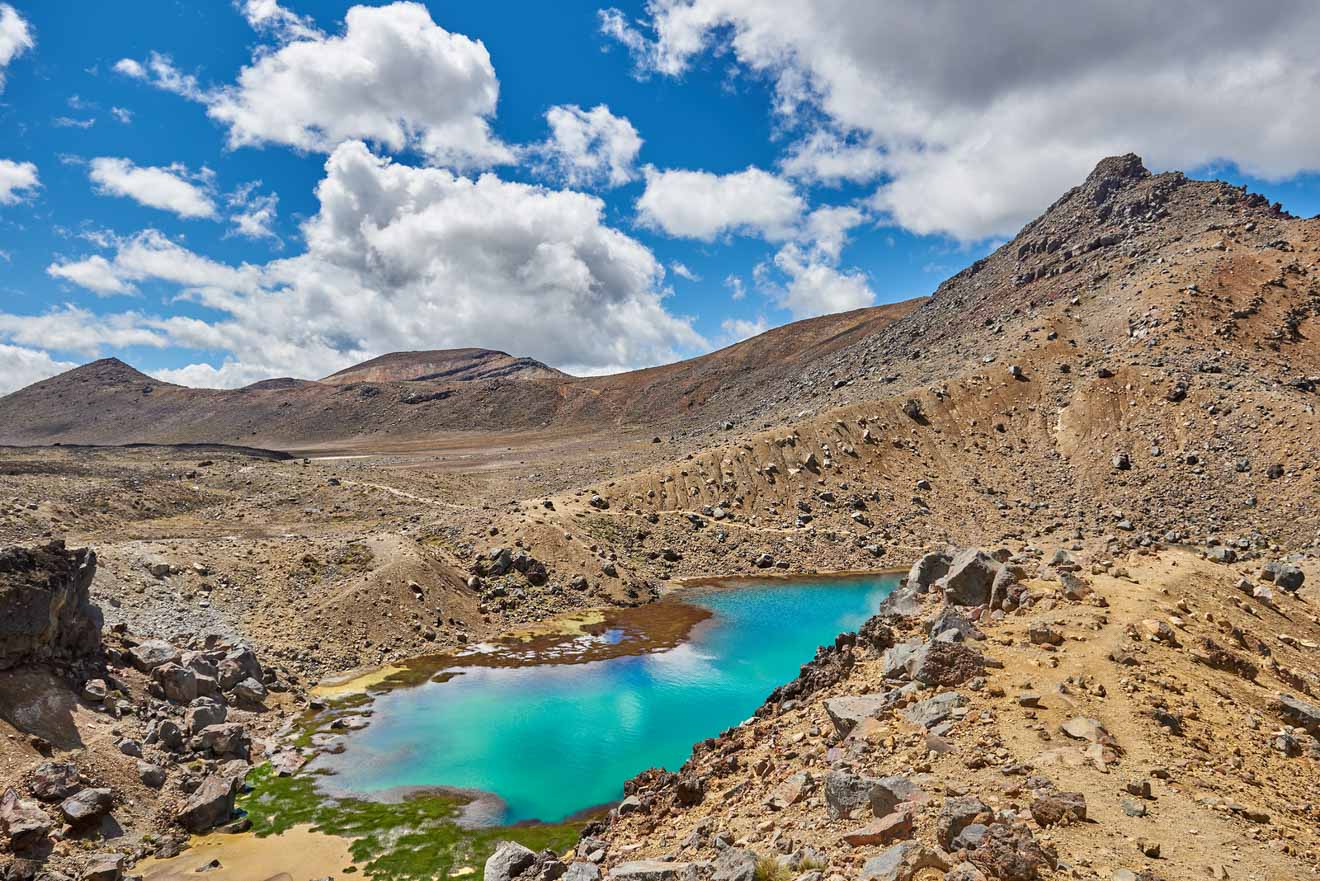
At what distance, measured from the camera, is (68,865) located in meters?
18.9

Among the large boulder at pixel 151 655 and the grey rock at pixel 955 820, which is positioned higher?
the grey rock at pixel 955 820

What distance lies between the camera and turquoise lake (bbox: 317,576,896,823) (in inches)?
1040

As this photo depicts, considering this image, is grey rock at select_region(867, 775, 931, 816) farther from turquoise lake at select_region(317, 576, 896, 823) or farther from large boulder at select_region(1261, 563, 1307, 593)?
large boulder at select_region(1261, 563, 1307, 593)

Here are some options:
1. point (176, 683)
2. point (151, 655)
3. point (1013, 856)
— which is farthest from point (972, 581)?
point (151, 655)

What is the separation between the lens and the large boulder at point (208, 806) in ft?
73.2

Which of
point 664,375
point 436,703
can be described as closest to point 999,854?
point 436,703

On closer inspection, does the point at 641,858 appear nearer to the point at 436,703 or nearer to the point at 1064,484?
the point at 436,703

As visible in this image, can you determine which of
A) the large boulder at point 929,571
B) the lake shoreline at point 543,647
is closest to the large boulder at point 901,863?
the large boulder at point 929,571

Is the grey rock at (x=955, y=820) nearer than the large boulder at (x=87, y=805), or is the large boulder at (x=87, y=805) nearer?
the grey rock at (x=955, y=820)

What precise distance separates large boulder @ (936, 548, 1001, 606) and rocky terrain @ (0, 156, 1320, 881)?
0.09m

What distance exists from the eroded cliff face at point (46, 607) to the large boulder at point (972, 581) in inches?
1230

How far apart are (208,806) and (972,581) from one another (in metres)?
25.1

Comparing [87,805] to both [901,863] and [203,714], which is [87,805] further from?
[901,863]

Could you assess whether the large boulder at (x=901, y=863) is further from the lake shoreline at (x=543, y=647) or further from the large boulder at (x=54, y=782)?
the lake shoreline at (x=543, y=647)
